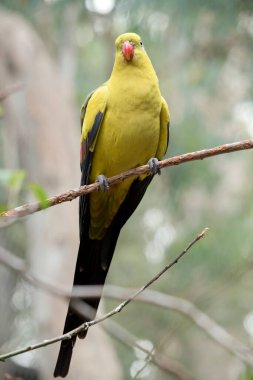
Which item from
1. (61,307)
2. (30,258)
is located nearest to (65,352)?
(61,307)

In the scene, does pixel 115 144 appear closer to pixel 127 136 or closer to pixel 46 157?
pixel 127 136

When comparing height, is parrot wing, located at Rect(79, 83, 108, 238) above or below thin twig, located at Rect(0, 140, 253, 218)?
above

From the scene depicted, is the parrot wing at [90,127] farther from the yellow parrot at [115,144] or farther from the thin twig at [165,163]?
the thin twig at [165,163]

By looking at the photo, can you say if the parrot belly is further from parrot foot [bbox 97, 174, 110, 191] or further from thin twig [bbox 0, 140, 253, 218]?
thin twig [bbox 0, 140, 253, 218]

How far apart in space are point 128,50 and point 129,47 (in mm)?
20

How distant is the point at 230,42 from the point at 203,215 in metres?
2.84

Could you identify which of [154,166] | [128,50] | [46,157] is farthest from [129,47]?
[46,157]

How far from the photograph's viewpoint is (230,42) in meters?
8.98

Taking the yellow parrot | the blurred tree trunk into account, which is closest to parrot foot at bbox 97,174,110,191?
the yellow parrot

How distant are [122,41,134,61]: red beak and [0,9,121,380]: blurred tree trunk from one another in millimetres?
2498

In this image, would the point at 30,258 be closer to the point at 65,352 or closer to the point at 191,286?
the point at 191,286

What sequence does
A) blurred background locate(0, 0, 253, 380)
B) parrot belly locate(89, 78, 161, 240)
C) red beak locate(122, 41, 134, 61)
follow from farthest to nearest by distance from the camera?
blurred background locate(0, 0, 253, 380)
red beak locate(122, 41, 134, 61)
parrot belly locate(89, 78, 161, 240)

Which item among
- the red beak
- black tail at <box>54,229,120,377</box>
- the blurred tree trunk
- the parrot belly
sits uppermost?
the blurred tree trunk

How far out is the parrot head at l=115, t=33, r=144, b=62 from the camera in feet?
9.89
